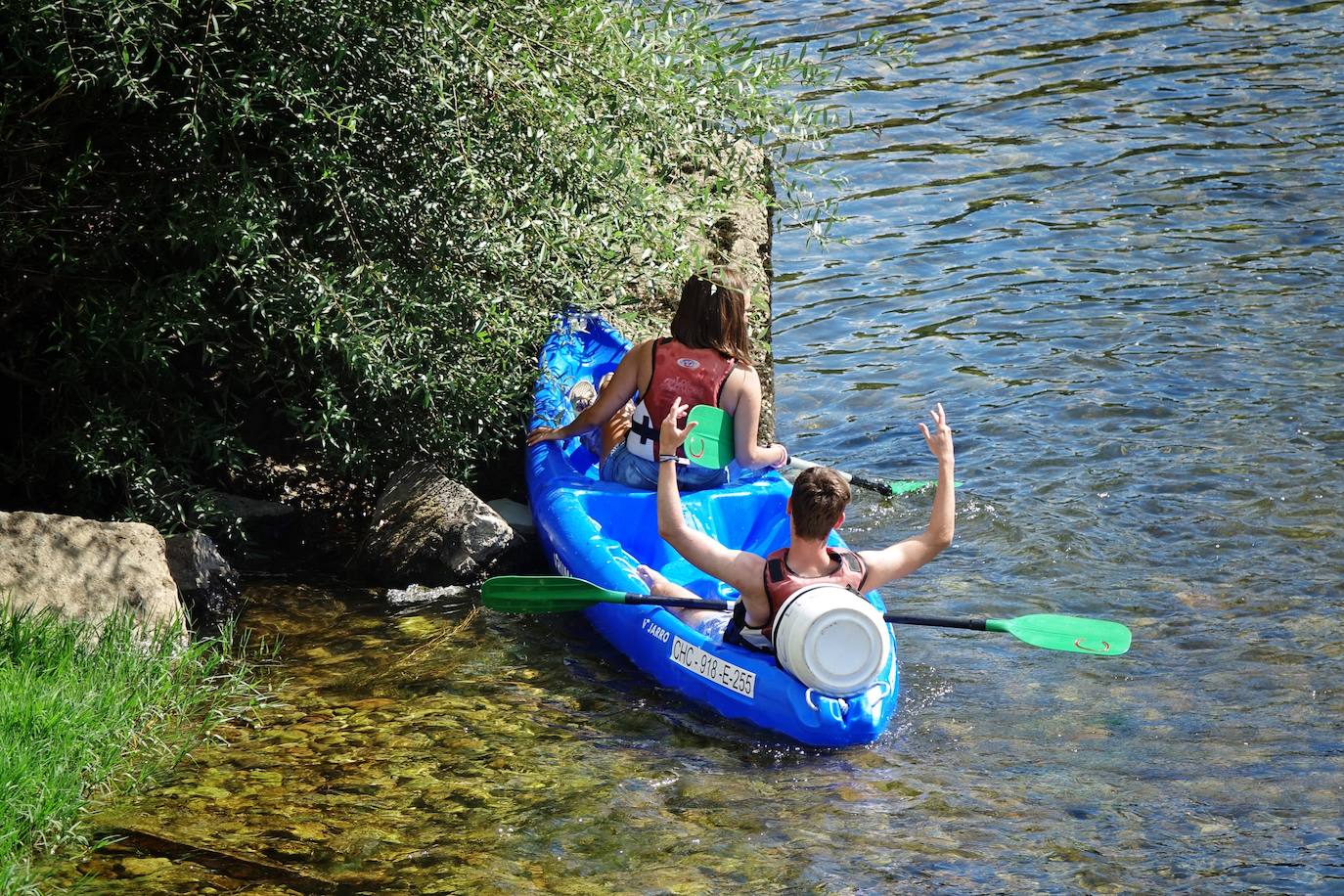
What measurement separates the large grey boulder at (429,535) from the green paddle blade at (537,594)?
710mm

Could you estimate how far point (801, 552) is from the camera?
489 centimetres

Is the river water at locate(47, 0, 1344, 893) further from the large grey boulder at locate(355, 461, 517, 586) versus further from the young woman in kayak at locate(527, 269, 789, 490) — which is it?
the young woman in kayak at locate(527, 269, 789, 490)

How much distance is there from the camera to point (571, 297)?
20.7 feet

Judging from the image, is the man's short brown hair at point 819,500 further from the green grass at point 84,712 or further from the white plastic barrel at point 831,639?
the green grass at point 84,712

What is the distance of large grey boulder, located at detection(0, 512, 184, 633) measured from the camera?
5.00 m

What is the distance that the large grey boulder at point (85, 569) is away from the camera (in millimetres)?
5000

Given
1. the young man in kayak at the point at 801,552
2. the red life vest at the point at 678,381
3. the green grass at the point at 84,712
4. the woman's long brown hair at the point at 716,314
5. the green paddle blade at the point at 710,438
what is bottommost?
the green grass at the point at 84,712

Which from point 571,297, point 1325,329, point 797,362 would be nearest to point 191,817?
point 571,297

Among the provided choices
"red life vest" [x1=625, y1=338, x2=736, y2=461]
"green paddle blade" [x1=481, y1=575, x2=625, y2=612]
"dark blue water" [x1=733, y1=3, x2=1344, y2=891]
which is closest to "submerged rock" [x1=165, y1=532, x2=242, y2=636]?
"green paddle blade" [x1=481, y1=575, x2=625, y2=612]

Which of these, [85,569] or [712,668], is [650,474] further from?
[85,569]

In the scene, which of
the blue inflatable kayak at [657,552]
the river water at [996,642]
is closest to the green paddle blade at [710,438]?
the blue inflatable kayak at [657,552]

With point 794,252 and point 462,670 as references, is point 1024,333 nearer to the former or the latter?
point 794,252

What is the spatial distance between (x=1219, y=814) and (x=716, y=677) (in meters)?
1.70

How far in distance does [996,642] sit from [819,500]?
4.85 ft
